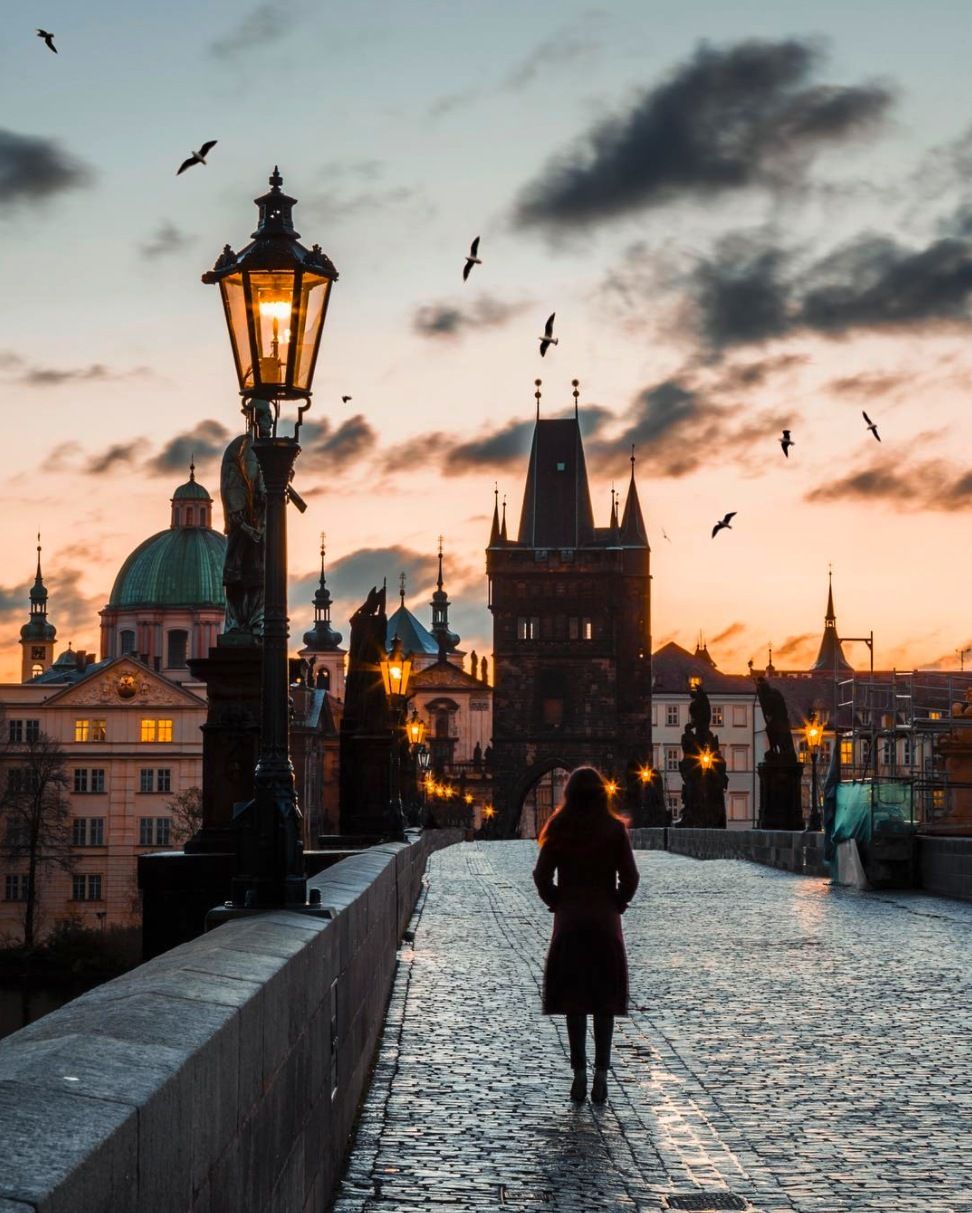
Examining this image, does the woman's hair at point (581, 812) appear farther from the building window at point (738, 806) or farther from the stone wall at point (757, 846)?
the building window at point (738, 806)

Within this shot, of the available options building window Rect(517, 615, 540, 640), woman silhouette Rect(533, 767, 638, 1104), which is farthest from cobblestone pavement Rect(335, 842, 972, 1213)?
building window Rect(517, 615, 540, 640)

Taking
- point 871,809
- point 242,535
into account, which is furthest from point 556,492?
point 242,535

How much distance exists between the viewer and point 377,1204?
6949 mm

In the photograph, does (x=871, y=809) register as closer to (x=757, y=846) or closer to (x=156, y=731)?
(x=757, y=846)

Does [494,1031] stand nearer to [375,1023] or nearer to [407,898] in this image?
[375,1023]

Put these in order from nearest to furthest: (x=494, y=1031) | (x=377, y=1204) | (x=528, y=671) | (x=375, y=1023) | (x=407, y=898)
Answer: (x=377, y=1204) < (x=375, y=1023) < (x=494, y=1031) < (x=407, y=898) < (x=528, y=671)

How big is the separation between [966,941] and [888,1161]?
11073 mm

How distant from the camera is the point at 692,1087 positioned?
9594mm

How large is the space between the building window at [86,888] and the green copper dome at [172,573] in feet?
145

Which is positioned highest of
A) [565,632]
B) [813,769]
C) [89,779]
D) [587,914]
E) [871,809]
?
[565,632]

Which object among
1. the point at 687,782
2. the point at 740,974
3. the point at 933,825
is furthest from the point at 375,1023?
the point at 687,782

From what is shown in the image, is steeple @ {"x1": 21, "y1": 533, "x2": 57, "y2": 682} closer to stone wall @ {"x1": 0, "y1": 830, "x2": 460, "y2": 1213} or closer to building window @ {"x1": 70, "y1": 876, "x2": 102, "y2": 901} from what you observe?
building window @ {"x1": 70, "y1": 876, "x2": 102, "y2": 901}

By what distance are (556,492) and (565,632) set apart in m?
10.6

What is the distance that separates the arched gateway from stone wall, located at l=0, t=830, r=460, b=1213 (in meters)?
116
